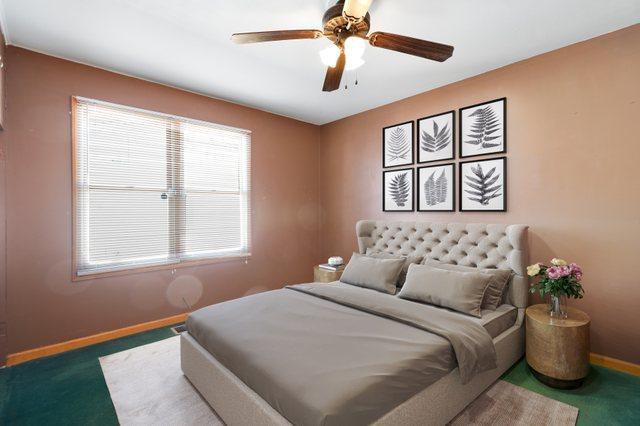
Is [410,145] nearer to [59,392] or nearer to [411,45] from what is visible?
[411,45]

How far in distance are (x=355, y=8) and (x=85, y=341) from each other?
381 cm

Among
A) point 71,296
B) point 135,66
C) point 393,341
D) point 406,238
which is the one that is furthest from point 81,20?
point 406,238

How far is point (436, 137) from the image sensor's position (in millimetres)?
3664

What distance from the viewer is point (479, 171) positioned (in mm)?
3312

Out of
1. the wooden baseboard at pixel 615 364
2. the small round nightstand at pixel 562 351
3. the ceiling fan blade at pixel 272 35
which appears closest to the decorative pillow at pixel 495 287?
the small round nightstand at pixel 562 351

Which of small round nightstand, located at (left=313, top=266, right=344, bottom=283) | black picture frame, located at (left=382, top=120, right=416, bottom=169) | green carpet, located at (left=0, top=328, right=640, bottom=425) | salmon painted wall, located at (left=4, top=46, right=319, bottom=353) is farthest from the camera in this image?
small round nightstand, located at (left=313, top=266, right=344, bottom=283)

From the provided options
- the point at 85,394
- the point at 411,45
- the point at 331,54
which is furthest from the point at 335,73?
the point at 85,394

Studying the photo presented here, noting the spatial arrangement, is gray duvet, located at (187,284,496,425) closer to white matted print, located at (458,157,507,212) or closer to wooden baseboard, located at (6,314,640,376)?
wooden baseboard, located at (6,314,640,376)

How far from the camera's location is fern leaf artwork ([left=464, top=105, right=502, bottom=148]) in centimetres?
320

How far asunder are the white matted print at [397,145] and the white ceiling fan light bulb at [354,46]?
1.94 meters

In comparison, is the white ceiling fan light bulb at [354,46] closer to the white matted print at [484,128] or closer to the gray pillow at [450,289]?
the white matted print at [484,128]

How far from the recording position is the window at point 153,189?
10.3ft

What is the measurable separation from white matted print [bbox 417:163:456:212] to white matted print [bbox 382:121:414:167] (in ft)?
0.92

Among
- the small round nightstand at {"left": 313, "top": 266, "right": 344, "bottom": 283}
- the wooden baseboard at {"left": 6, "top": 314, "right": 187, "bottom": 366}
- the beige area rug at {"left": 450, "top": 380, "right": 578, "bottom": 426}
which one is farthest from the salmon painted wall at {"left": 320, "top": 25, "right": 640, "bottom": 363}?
the wooden baseboard at {"left": 6, "top": 314, "right": 187, "bottom": 366}
